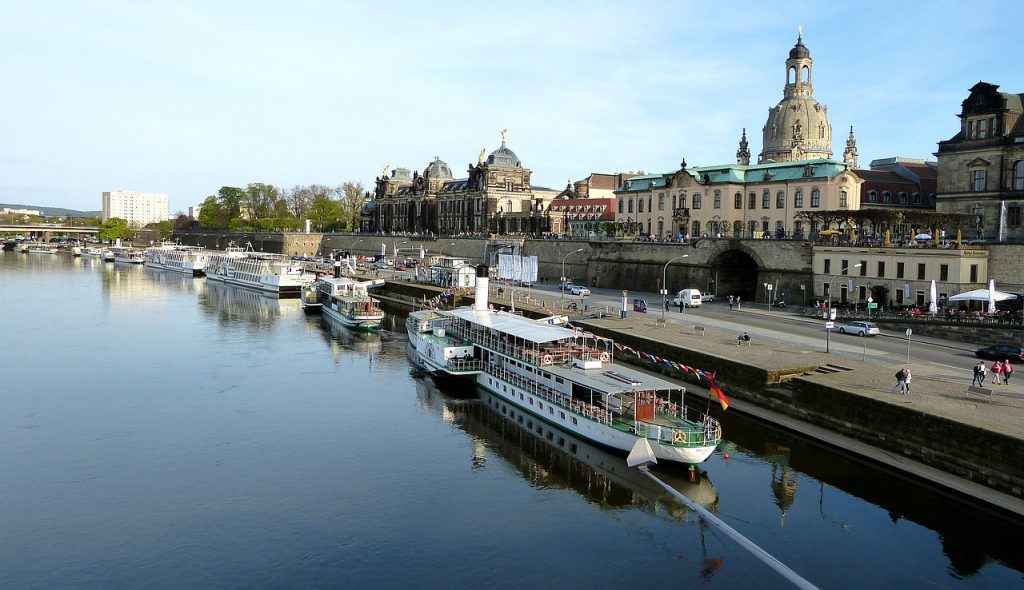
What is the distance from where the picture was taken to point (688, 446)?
2905 cm

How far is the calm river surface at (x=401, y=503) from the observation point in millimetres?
21875

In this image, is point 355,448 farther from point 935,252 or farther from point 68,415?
point 935,252

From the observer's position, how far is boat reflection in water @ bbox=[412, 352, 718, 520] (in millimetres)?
27531

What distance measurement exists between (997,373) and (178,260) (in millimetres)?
144361

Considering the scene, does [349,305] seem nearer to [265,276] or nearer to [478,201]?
[265,276]

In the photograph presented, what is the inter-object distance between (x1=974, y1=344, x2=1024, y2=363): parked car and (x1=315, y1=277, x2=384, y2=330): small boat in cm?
4660

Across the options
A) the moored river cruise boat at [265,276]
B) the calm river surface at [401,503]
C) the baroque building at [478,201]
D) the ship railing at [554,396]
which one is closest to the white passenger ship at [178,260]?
the moored river cruise boat at [265,276]

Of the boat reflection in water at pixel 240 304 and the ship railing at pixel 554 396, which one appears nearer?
the ship railing at pixel 554 396

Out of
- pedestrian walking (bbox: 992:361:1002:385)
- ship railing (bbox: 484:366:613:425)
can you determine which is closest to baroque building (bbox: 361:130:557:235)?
ship railing (bbox: 484:366:613:425)

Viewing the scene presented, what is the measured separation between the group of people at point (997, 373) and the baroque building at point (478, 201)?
345 feet

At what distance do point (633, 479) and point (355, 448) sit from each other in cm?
1229

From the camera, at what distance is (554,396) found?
36312 mm

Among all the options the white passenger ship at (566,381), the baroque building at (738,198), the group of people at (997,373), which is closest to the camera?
the white passenger ship at (566,381)

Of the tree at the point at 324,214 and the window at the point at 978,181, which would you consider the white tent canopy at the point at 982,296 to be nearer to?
the window at the point at 978,181
